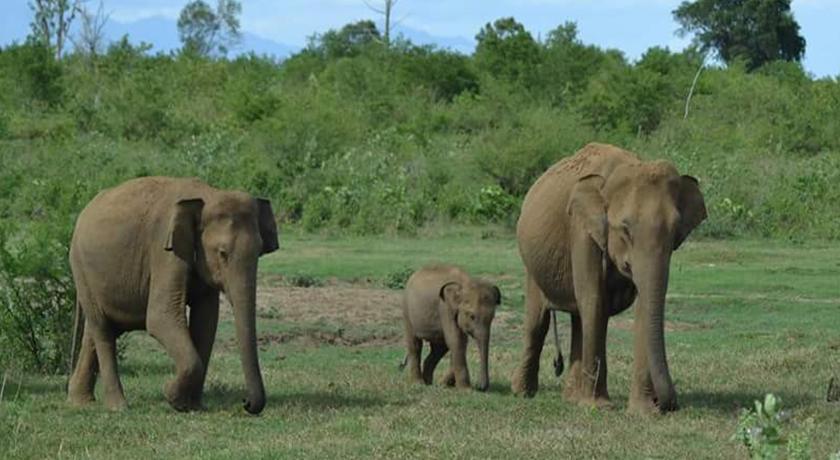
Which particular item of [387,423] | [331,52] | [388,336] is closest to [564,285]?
[387,423]

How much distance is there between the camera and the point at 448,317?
14906 millimetres

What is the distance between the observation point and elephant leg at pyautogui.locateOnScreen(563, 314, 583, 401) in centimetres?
1300

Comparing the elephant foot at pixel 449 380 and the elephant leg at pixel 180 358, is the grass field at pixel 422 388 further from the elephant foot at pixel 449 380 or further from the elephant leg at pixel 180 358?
the elephant foot at pixel 449 380

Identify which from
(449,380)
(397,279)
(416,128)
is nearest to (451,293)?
(449,380)

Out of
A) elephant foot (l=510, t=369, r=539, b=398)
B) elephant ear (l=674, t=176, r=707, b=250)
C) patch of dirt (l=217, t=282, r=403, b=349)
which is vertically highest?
elephant ear (l=674, t=176, r=707, b=250)

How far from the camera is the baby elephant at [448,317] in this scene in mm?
14547

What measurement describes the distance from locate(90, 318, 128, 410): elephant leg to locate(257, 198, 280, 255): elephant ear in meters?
1.37

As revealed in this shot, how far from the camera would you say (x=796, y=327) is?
1952cm

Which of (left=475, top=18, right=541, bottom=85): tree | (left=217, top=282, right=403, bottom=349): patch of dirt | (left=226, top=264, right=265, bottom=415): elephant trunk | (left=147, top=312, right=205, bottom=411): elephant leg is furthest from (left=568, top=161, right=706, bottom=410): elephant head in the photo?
(left=475, top=18, right=541, bottom=85): tree

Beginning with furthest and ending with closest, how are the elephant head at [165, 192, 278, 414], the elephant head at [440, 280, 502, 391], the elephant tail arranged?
1. the elephant head at [440, 280, 502, 391]
2. the elephant tail
3. the elephant head at [165, 192, 278, 414]

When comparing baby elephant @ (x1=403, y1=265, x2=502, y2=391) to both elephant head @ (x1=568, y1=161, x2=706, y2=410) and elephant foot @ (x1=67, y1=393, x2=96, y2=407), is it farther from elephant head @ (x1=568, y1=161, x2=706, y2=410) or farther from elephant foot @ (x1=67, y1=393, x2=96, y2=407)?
elephant foot @ (x1=67, y1=393, x2=96, y2=407)

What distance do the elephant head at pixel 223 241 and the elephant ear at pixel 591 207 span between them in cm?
238

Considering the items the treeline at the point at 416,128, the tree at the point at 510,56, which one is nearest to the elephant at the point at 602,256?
the treeline at the point at 416,128

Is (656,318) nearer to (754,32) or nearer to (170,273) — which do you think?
(170,273)
